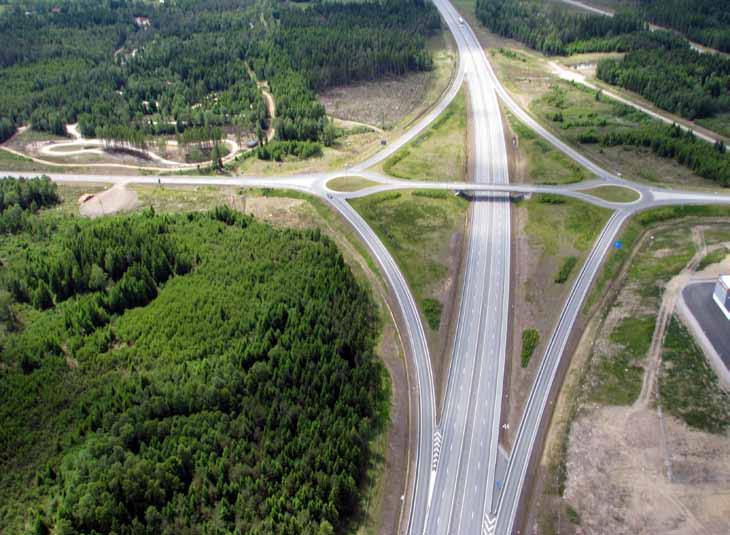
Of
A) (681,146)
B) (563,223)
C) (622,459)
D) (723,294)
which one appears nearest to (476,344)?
(622,459)

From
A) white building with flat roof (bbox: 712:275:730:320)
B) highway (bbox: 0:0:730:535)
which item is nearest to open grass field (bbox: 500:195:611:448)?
highway (bbox: 0:0:730:535)

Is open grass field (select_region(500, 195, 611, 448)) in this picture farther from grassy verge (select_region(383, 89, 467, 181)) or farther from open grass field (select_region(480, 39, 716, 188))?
open grass field (select_region(480, 39, 716, 188))

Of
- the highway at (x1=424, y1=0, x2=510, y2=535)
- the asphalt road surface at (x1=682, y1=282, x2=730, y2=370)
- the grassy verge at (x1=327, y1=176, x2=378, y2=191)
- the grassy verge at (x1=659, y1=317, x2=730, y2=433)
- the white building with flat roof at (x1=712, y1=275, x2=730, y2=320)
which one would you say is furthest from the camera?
the grassy verge at (x1=327, y1=176, x2=378, y2=191)

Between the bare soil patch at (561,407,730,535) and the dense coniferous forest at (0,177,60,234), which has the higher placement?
the dense coniferous forest at (0,177,60,234)

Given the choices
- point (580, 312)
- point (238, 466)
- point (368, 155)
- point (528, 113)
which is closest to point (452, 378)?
point (580, 312)

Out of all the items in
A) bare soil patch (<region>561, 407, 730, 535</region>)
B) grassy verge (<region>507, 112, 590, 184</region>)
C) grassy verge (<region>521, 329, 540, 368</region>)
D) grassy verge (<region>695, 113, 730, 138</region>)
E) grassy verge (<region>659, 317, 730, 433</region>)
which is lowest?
bare soil patch (<region>561, 407, 730, 535</region>)

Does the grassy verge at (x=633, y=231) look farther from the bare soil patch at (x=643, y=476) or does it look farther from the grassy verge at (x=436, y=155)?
the grassy verge at (x=436, y=155)
